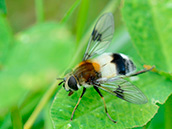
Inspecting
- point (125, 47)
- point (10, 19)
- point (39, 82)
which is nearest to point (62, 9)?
point (10, 19)

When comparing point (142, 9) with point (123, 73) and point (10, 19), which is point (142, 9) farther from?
point (10, 19)

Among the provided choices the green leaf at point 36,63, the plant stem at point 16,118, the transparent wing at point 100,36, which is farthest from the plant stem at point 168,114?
the green leaf at point 36,63

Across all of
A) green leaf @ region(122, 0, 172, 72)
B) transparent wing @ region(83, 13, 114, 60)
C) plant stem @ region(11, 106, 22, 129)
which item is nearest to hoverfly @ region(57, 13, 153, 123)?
transparent wing @ region(83, 13, 114, 60)

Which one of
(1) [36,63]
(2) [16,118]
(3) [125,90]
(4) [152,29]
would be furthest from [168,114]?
(1) [36,63]

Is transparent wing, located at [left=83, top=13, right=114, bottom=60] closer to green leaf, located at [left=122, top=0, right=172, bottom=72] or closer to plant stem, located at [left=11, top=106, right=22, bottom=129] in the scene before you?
green leaf, located at [left=122, top=0, right=172, bottom=72]

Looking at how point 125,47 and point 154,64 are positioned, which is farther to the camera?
point 125,47

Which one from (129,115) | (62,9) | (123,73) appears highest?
(62,9)
